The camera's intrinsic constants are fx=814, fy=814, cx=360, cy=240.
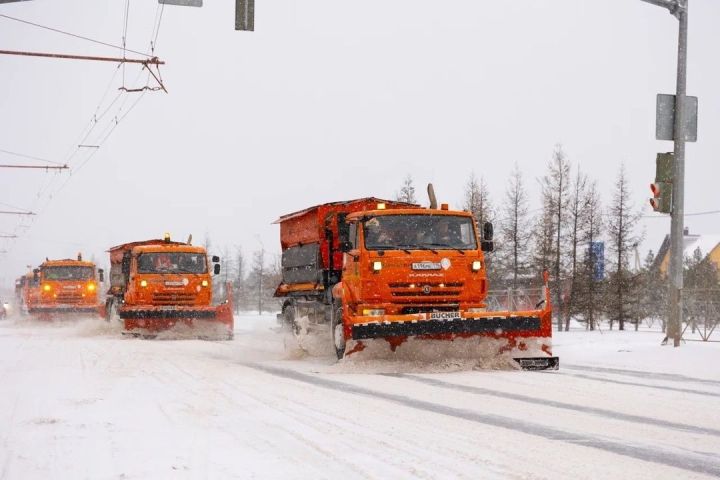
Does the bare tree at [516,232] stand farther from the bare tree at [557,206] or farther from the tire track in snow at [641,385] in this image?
the tire track in snow at [641,385]

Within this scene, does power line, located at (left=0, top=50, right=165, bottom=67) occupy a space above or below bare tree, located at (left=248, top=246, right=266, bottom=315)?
above

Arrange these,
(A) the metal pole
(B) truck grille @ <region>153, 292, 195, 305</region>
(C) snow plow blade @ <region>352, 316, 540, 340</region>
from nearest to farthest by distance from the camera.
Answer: (C) snow plow blade @ <region>352, 316, 540, 340</region>, (A) the metal pole, (B) truck grille @ <region>153, 292, 195, 305</region>

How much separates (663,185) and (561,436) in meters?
10.6

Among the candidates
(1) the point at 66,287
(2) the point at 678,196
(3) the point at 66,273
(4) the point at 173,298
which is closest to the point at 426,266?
(2) the point at 678,196

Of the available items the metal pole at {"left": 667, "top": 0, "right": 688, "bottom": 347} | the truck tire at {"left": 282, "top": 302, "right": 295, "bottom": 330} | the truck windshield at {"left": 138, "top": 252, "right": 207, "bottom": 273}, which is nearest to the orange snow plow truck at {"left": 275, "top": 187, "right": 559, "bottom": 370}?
the metal pole at {"left": 667, "top": 0, "right": 688, "bottom": 347}

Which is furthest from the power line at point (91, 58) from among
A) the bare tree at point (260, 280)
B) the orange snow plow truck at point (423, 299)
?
the bare tree at point (260, 280)

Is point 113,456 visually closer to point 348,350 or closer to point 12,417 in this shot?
point 12,417

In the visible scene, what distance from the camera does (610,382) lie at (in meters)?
10.9

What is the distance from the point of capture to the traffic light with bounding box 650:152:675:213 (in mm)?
15836

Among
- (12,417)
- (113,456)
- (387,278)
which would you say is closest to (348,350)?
(387,278)

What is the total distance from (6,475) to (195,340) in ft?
54.5

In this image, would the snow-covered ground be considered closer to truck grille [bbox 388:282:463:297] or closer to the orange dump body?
truck grille [bbox 388:282:463:297]

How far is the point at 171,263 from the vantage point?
76.2 ft

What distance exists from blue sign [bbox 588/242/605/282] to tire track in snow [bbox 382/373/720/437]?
27.9 m
